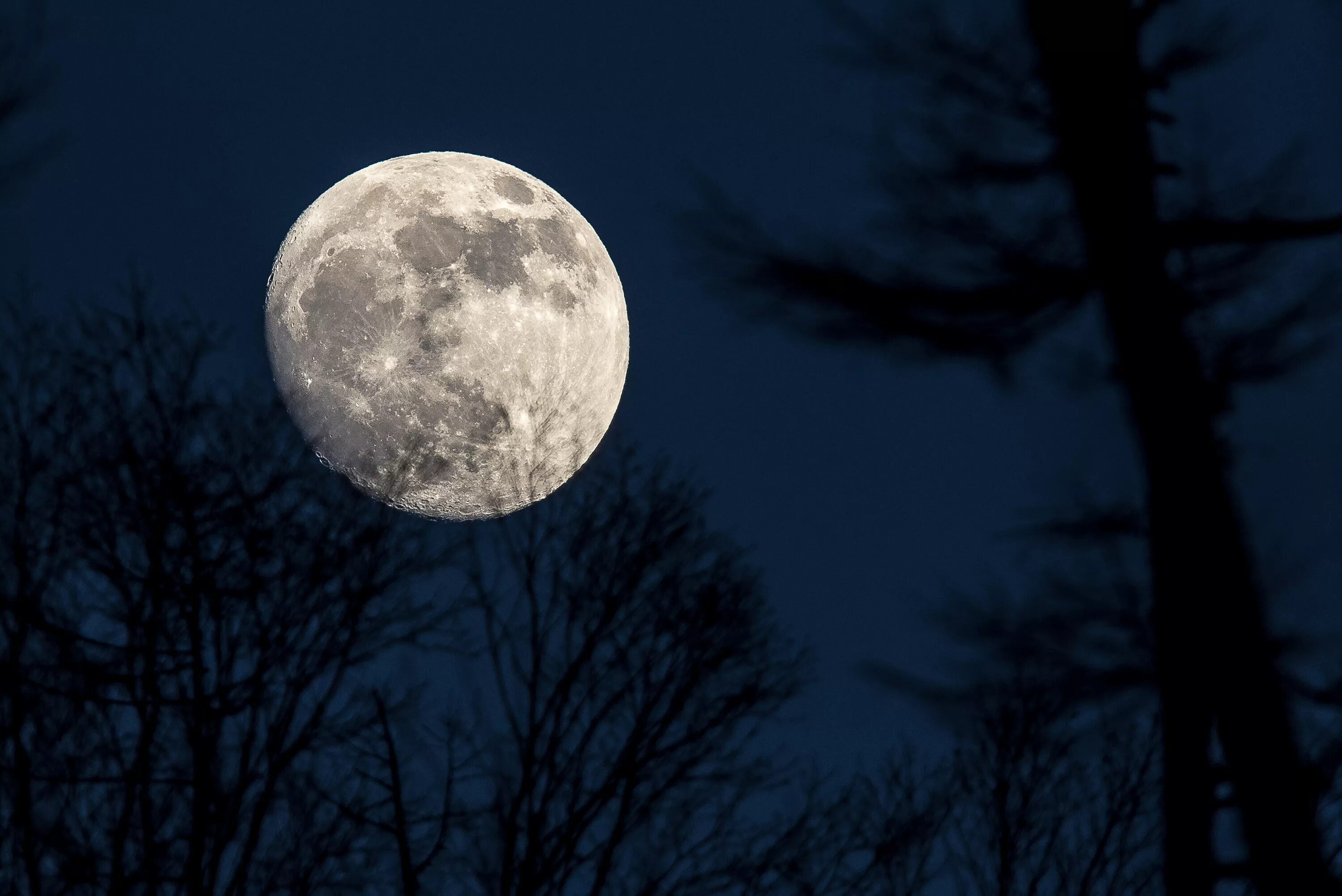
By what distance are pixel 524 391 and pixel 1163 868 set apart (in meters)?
7.25

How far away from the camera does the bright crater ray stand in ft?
27.9

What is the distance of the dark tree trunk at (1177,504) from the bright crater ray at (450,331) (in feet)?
18.7

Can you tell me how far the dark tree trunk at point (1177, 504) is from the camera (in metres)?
2.32

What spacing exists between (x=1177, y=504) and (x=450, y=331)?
8.04 meters

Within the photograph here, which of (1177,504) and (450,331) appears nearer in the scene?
(1177,504)

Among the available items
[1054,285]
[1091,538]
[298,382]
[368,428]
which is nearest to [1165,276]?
[1054,285]

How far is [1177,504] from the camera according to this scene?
8.30 ft

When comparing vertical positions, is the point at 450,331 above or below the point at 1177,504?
above

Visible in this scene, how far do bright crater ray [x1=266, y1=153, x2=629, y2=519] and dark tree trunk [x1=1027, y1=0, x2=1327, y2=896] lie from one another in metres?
5.71

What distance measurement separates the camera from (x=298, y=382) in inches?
378

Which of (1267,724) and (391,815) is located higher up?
(391,815)

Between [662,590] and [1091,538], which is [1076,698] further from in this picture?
[662,590]

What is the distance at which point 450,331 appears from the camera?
9930mm

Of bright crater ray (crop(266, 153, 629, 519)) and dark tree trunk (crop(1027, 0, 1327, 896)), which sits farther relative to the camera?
bright crater ray (crop(266, 153, 629, 519))
